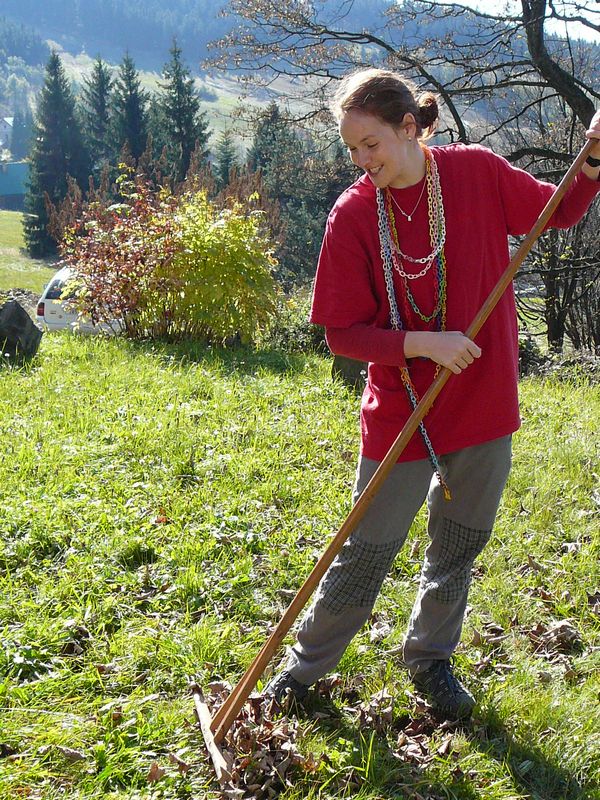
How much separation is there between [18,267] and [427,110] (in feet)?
150

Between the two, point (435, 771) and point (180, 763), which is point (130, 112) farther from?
point (435, 771)

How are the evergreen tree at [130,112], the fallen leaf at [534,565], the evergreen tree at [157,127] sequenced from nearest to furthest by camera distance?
1. the fallen leaf at [534,565]
2. the evergreen tree at [157,127]
3. the evergreen tree at [130,112]

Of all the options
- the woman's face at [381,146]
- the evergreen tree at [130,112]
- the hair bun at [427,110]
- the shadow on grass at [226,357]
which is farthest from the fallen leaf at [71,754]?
the evergreen tree at [130,112]

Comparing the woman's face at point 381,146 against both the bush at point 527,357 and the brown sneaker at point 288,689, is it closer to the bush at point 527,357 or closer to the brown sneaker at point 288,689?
the brown sneaker at point 288,689

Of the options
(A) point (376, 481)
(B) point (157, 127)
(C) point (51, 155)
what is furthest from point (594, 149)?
(C) point (51, 155)

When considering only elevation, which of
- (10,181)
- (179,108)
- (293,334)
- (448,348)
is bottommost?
(293,334)

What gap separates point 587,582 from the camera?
361cm

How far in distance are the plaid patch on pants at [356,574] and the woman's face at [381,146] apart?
1.13 m

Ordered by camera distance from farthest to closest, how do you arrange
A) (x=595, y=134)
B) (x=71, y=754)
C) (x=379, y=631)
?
1. (x=379, y=631)
2. (x=71, y=754)
3. (x=595, y=134)

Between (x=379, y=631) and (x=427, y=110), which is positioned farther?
(x=379, y=631)

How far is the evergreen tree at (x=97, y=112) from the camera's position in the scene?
167ft

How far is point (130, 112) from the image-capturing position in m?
46.7

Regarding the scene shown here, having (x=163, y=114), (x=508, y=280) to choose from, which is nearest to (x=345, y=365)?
(x=508, y=280)

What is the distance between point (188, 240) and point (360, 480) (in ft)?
21.5
